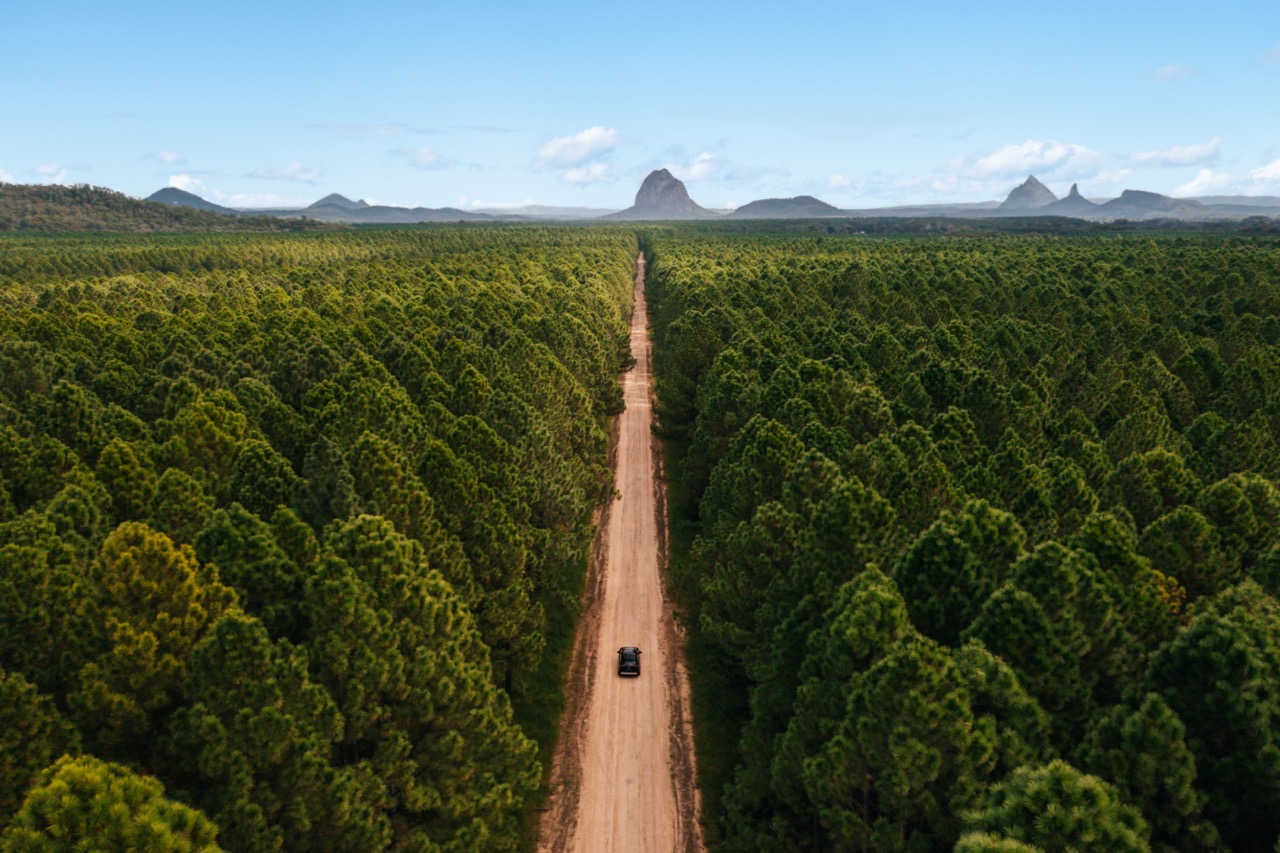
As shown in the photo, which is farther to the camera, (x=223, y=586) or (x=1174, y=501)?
(x=1174, y=501)

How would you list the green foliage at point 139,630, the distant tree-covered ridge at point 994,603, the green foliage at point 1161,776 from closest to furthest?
1. the green foliage at point 1161,776
2. the distant tree-covered ridge at point 994,603
3. the green foliage at point 139,630

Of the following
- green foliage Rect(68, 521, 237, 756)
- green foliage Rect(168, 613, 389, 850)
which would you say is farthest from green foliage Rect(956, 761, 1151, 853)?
green foliage Rect(68, 521, 237, 756)

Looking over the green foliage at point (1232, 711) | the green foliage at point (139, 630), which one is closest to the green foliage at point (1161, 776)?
the green foliage at point (1232, 711)

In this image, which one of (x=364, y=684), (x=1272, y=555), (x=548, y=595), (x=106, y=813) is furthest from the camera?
(x=548, y=595)

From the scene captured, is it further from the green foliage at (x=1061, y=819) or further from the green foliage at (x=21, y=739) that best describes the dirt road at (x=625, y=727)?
the green foliage at (x=1061, y=819)

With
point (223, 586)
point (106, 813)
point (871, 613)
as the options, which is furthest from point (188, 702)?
point (871, 613)

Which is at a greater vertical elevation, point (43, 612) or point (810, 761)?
point (43, 612)

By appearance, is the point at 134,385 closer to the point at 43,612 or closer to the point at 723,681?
the point at 43,612

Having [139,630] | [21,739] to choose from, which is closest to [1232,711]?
[139,630]
